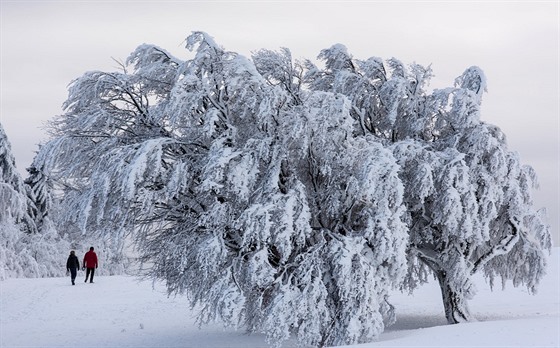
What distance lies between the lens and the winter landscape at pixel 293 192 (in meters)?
15.4

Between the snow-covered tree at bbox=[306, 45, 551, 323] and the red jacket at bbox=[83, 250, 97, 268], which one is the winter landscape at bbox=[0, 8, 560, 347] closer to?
the snow-covered tree at bbox=[306, 45, 551, 323]

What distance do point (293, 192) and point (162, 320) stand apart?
9.84 m

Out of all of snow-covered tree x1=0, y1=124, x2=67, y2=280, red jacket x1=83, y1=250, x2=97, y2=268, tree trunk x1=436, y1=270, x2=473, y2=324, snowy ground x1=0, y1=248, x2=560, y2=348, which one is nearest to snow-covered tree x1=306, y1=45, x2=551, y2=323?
tree trunk x1=436, y1=270, x2=473, y2=324

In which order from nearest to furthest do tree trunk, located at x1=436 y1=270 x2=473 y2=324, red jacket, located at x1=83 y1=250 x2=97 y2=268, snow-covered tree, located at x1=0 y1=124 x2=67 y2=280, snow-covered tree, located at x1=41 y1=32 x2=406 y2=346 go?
snow-covered tree, located at x1=41 y1=32 x2=406 y2=346 < tree trunk, located at x1=436 y1=270 x2=473 y2=324 < red jacket, located at x1=83 y1=250 x2=97 y2=268 < snow-covered tree, located at x1=0 y1=124 x2=67 y2=280

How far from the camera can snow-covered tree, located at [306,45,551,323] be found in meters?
17.4

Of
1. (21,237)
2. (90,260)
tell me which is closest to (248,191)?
(90,260)

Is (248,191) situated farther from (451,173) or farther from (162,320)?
(162,320)

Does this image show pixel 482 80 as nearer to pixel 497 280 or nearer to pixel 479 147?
pixel 479 147

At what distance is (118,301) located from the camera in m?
25.9

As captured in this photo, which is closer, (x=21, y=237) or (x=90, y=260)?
(x=90, y=260)

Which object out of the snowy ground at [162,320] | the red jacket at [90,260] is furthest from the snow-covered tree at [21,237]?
the red jacket at [90,260]

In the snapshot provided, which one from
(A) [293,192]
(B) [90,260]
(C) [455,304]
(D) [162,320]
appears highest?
(A) [293,192]

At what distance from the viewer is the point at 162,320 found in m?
23.3

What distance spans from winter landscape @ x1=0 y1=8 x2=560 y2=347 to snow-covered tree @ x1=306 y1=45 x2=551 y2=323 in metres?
0.05
